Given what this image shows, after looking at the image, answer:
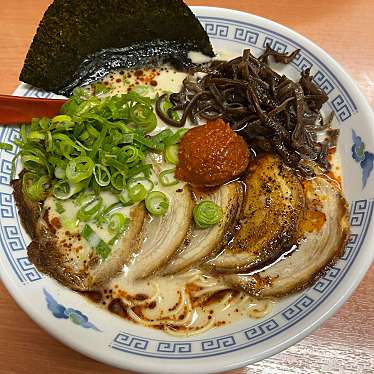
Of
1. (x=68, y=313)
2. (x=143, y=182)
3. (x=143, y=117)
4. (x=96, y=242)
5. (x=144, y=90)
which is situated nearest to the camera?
(x=68, y=313)

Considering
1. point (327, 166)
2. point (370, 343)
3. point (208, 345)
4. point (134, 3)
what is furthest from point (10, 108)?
point (370, 343)

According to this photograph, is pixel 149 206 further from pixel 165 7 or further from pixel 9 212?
pixel 165 7

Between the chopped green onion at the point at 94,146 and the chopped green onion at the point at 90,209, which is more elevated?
the chopped green onion at the point at 94,146

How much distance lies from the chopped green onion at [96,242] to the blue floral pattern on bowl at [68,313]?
239 millimetres

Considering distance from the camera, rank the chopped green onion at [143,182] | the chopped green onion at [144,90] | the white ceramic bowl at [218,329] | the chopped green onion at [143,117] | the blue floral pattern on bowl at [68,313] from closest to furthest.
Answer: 1. the white ceramic bowl at [218,329]
2. the blue floral pattern on bowl at [68,313]
3. the chopped green onion at [143,182]
4. the chopped green onion at [143,117]
5. the chopped green onion at [144,90]

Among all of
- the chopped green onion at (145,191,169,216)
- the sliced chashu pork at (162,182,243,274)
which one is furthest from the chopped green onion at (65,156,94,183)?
the sliced chashu pork at (162,182,243,274)

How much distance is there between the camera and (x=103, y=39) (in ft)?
7.23

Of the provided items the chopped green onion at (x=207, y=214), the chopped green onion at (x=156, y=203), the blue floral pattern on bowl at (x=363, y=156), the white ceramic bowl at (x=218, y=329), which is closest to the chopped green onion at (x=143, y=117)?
the chopped green onion at (x=156, y=203)

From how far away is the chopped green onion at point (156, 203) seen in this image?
5.98 feet

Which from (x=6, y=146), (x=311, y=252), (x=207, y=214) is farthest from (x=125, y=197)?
(x=311, y=252)

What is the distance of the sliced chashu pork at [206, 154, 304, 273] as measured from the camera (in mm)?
1769

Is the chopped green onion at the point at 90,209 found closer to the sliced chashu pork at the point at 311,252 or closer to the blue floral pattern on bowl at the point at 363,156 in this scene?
the sliced chashu pork at the point at 311,252

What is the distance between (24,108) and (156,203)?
2.58 ft

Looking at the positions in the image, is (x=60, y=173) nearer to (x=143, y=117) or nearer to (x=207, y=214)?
(x=143, y=117)
